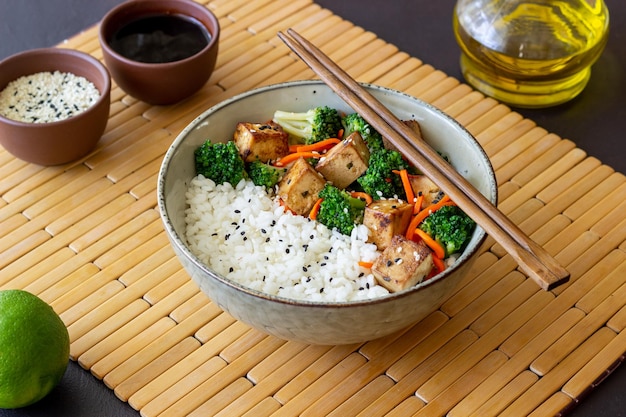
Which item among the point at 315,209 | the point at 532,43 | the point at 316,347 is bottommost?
the point at 316,347

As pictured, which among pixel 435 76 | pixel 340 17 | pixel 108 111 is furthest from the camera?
pixel 340 17

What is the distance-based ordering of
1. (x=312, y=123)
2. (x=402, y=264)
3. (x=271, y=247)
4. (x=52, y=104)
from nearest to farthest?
(x=402, y=264)
(x=271, y=247)
(x=312, y=123)
(x=52, y=104)

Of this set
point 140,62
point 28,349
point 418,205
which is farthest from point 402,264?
point 140,62

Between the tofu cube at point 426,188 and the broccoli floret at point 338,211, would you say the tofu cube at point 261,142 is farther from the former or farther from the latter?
the tofu cube at point 426,188

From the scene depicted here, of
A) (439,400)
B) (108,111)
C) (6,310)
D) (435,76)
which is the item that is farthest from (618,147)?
(6,310)

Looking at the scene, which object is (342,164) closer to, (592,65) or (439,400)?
(439,400)

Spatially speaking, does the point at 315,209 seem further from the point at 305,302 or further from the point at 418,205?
the point at 305,302

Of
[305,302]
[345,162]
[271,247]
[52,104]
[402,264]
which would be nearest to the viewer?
[305,302]

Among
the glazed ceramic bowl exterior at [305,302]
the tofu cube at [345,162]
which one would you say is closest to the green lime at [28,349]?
the glazed ceramic bowl exterior at [305,302]
